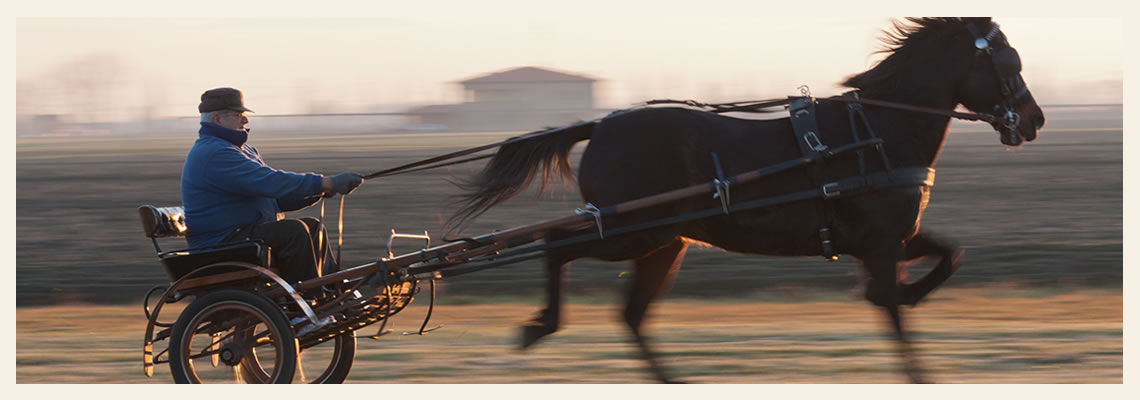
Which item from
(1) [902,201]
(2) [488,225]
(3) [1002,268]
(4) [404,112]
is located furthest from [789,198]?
(4) [404,112]

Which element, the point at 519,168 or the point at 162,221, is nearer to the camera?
the point at 162,221

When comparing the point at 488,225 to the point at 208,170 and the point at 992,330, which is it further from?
the point at 208,170

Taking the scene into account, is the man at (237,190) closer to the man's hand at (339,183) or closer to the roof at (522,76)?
the man's hand at (339,183)

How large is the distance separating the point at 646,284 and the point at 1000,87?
6.99 ft

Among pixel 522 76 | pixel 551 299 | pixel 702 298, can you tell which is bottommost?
pixel 702 298

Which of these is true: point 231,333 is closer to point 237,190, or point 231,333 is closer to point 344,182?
point 237,190

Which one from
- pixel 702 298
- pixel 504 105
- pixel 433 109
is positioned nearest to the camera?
pixel 702 298

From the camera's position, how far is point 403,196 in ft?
60.2

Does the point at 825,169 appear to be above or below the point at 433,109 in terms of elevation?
below

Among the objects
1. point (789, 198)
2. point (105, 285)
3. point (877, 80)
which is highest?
point (877, 80)

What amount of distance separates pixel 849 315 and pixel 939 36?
3.49 meters

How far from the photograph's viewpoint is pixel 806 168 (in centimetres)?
595

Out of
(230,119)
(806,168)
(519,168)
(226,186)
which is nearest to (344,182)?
(226,186)

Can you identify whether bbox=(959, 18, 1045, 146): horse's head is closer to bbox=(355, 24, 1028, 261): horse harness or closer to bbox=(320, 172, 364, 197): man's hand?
bbox=(355, 24, 1028, 261): horse harness
